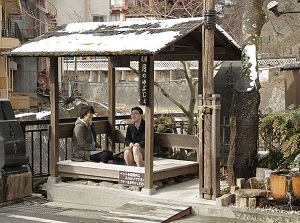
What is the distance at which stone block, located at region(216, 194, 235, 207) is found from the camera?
8959 mm

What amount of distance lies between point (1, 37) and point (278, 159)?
70.3 feet

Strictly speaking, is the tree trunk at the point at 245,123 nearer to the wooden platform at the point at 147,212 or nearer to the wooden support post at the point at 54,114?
the wooden platform at the point at 147,212

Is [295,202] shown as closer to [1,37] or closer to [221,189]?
[221,189]

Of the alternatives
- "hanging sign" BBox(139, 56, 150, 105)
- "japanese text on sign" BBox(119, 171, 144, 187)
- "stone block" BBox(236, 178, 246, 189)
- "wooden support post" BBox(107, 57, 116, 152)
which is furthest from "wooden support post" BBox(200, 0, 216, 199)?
"wooden support post" BBox(107, 57, 116, 152)

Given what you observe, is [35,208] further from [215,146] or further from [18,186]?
[215,146]

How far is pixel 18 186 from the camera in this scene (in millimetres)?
10258

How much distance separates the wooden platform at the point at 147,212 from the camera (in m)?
8.56

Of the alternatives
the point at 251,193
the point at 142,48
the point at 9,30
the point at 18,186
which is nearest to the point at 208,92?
the point at 142,48

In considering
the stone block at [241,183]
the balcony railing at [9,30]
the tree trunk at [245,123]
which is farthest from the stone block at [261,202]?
the balcony railing at [9,30]

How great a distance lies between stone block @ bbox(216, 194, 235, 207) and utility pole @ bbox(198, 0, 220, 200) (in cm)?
32

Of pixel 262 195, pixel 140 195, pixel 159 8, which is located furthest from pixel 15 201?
pixel 159 8

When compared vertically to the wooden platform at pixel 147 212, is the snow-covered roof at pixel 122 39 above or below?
above

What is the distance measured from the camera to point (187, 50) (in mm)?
11672

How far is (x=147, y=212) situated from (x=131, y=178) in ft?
4.08
